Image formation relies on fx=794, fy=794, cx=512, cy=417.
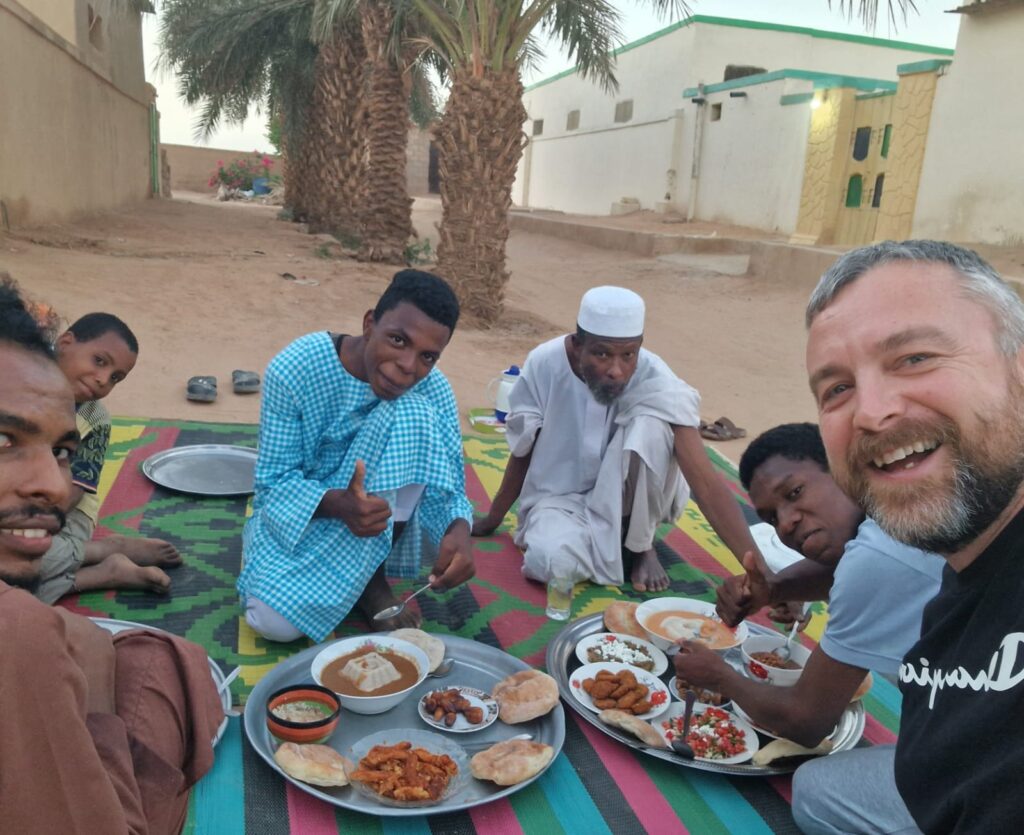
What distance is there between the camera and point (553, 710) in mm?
2141

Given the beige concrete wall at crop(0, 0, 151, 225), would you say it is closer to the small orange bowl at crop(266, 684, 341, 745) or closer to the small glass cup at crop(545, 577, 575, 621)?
the small glass cup at crop(545, 577, 575, 621)

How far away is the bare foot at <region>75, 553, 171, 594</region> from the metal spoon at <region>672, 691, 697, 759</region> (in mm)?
1751

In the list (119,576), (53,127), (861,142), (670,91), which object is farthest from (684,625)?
(670,91)

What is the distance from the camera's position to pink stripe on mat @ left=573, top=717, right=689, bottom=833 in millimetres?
1904

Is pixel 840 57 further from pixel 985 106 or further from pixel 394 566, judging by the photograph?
pixel 394 566

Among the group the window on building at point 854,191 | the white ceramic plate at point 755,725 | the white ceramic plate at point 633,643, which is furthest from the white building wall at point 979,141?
the white ceramic plate at point 755,725

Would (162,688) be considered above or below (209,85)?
below

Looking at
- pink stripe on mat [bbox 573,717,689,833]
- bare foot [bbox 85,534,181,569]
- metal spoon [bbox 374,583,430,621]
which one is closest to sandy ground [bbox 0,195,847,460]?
bare foot [bbox 85,534,181,569]

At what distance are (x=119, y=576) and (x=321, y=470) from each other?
751mm

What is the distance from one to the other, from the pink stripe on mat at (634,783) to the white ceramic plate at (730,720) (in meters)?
0.12

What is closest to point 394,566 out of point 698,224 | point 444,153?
point 444,153

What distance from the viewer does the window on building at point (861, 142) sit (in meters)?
13.6

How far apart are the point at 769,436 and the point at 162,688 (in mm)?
1688

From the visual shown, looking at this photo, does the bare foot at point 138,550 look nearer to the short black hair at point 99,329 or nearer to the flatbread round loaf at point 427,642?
the short black hair at point 99,329
